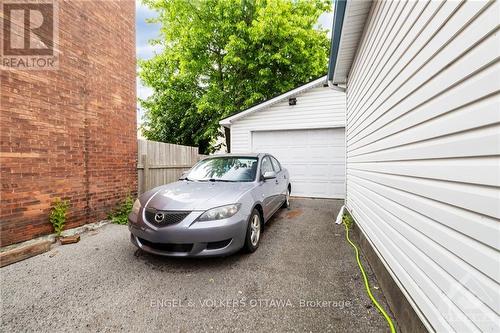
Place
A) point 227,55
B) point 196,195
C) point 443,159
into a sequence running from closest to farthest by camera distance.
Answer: point 443,159
point 196,195
point 227,55

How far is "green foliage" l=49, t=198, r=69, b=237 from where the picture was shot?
13.0ft

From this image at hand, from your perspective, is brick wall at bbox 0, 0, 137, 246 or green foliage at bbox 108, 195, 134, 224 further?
green foliage at bbox 108, 195, 134, 224

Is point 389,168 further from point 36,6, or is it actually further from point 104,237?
point 36,6

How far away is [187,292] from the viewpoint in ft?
8.33

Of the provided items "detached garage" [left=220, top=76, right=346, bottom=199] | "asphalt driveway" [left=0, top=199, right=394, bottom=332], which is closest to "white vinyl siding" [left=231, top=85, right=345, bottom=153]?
"detached garage" [left=220, top=76, right=346, bottom=199]

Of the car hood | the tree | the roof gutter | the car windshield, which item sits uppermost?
the tree

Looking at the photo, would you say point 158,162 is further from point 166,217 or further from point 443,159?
point 443,159

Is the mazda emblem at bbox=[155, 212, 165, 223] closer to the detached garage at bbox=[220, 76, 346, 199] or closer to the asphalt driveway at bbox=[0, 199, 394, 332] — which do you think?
the asphalt driveway at bbox=[0, 199, 394, 332]

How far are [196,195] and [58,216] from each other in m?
2.60

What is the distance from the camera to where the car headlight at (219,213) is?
295cm

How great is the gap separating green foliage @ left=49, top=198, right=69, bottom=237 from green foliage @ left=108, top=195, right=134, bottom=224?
101 cm

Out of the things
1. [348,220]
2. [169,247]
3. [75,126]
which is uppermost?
[75,126]

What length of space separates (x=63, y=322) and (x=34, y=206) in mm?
2508

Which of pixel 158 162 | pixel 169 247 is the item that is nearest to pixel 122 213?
pixel 158 162
